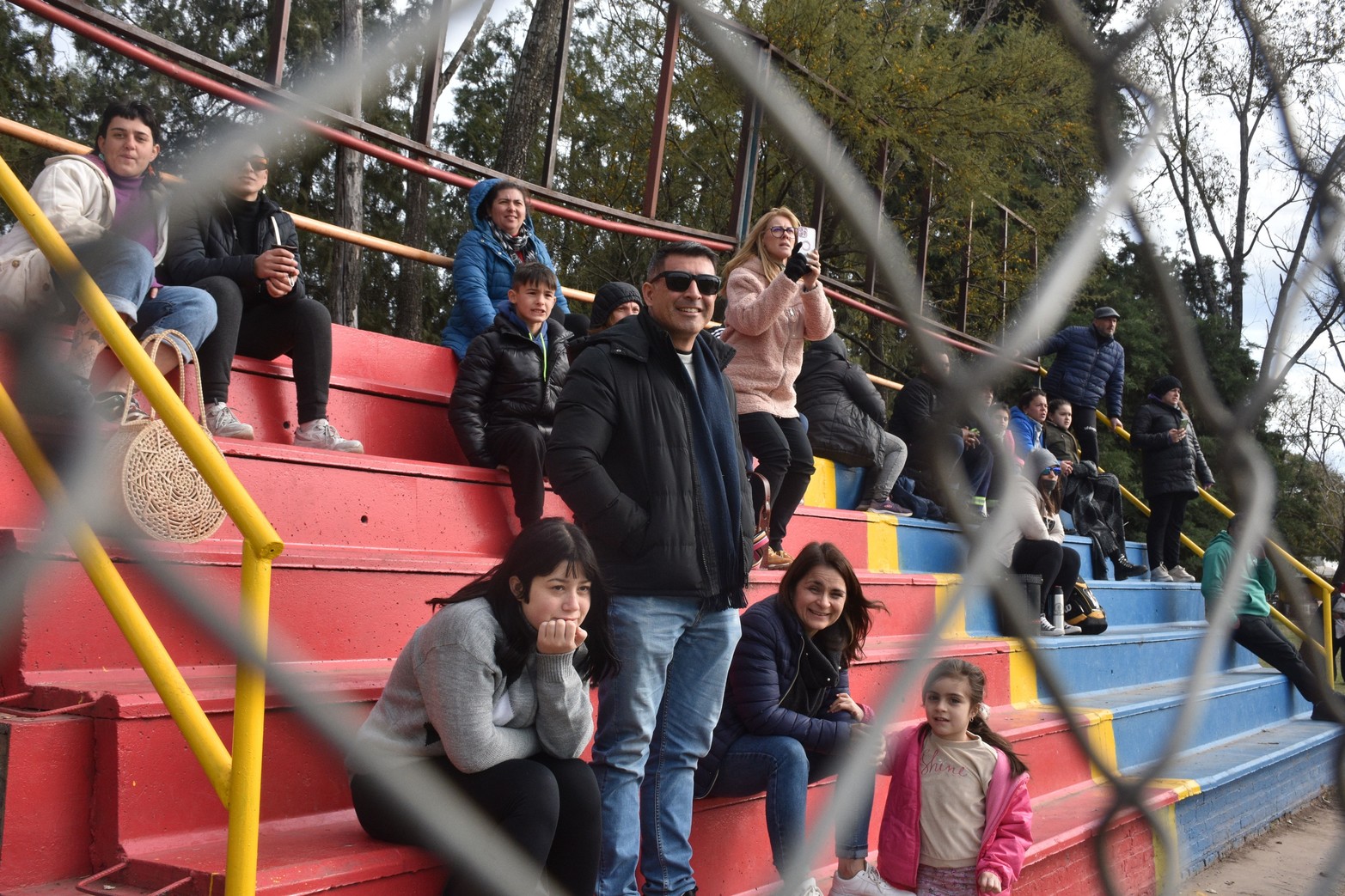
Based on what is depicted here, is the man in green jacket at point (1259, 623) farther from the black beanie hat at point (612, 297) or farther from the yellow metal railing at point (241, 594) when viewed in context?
the yellow metal railing at point (241, 594)

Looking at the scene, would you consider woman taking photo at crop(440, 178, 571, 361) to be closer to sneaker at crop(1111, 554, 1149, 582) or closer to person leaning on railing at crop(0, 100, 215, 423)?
person leaning on railing at crop(0, 100, 215, 423)

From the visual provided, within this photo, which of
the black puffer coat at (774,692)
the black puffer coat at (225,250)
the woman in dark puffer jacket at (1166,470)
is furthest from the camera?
the woman in dark puffer jacket at (1166,470)

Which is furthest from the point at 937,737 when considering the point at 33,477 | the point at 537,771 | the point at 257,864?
the point at 33,477

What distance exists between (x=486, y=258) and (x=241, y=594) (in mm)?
2468

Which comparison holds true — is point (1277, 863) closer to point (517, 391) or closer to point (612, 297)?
point (612, 297)

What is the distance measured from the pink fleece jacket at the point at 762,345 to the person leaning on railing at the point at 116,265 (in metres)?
1.40

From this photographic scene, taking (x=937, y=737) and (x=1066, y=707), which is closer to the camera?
(x=1066, y=707)

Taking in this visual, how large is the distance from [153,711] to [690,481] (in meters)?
1.05

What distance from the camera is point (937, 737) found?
277 cm

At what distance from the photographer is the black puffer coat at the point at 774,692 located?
2.63m

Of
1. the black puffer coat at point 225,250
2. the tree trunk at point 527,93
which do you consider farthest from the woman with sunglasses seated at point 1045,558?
the tree trunk at point 527,93

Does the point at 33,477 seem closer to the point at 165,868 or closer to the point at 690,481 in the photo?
the point at 165,868

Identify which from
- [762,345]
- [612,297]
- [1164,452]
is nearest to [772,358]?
[762,345]

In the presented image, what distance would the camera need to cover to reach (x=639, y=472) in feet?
7.55
